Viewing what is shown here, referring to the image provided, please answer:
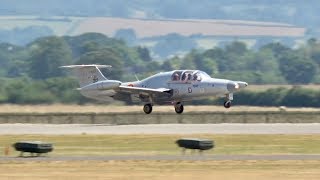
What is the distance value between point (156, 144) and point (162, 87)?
19.0m

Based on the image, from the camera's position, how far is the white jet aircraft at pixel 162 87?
3250 inches

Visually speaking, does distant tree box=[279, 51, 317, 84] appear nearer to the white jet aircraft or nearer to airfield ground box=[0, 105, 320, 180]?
the white jet aircraft

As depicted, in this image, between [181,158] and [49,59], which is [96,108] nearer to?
[181,158]

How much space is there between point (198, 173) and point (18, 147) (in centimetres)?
1188

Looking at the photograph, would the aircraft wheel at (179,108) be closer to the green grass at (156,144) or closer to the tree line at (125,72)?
the green grass at (156,144)

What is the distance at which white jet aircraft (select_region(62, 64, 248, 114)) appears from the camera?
271 ft

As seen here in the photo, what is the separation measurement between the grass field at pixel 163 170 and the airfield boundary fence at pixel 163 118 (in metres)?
31.5

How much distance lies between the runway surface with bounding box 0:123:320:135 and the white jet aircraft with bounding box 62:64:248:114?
2846 mm

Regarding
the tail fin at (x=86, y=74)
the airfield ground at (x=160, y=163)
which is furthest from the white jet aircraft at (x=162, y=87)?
the airfield ground at (x=160, y=163)

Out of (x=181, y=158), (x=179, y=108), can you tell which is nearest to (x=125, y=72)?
(x=179, y=108)

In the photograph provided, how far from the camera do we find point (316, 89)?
107 metres

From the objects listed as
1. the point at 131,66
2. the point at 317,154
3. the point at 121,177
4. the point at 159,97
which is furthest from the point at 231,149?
the point at 131,66

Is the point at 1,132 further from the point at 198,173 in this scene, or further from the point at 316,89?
the point at 316,89

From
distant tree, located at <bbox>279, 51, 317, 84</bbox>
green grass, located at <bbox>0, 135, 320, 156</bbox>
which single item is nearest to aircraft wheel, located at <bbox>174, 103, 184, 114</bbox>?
green grass, located at <bbox>0, 135, 320, 156</bbox>
